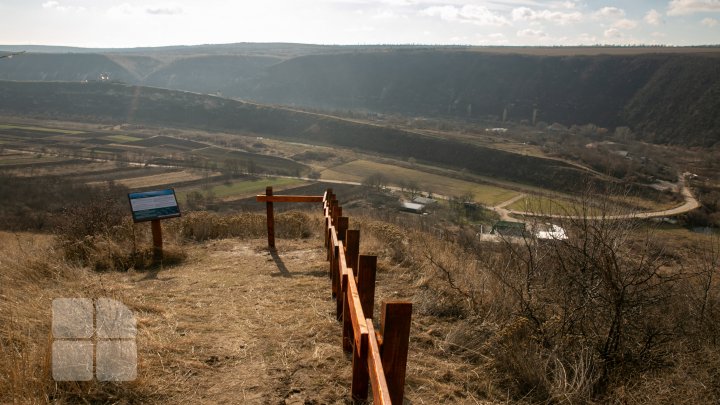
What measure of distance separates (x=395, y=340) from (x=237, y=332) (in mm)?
2710

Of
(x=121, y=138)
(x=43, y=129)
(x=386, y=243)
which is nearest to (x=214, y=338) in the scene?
(x=386, y=243)

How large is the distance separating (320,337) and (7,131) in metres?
89.8

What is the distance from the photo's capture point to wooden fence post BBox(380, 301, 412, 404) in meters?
2.42

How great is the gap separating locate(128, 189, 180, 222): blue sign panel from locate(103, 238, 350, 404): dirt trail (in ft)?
3.32

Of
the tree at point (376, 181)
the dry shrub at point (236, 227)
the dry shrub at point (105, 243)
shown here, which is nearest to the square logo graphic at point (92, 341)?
the dry shrub at point (105, 243)

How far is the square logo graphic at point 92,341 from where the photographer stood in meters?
3.25

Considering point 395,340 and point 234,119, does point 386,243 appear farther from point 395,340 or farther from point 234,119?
point 234,119

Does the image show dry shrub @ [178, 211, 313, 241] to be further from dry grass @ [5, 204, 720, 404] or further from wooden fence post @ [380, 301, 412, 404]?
wooden fence post @ [380, 301, 412, 404]

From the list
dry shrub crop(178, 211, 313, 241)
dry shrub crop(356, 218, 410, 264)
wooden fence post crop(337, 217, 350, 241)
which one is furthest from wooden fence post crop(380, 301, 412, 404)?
dry shrub crop(178, 211, 313, 241)

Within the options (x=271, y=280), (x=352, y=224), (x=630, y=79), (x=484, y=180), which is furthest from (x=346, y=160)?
(x=630, y=79)

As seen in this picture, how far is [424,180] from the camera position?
5259cm

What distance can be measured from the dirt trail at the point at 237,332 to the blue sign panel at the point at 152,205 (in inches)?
39.8

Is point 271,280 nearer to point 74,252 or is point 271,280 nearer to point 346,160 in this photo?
point 74,252

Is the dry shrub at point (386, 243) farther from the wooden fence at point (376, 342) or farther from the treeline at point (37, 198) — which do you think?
the treeline at point (37, 198)
